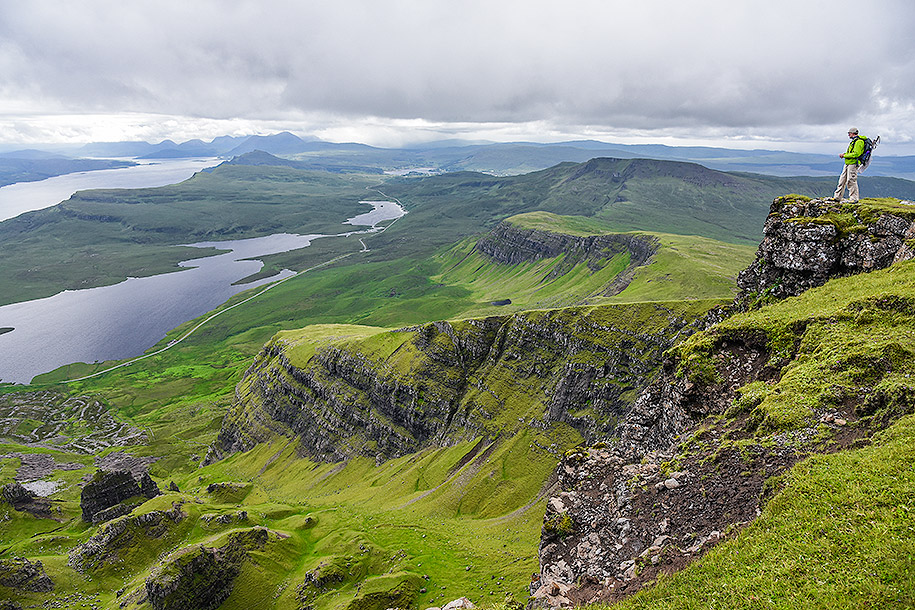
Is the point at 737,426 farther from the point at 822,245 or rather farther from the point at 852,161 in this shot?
the point at 852,161

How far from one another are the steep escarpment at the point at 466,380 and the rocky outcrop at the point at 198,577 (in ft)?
210

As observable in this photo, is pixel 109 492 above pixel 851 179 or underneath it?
underneath

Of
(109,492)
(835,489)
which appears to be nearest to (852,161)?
(835,489)

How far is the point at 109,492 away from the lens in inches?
5320

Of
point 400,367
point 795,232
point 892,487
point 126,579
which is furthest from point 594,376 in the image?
point 126,579

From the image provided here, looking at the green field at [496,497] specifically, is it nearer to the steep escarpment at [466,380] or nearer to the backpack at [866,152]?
the steep escarpment at [466,380]

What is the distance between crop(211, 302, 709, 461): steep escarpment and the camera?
392 feet

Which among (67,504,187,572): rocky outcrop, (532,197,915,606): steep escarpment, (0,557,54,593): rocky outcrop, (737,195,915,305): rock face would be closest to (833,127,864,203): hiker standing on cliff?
(737,195,915,305): rock face

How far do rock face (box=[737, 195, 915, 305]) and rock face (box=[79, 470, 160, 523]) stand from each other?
161278mm

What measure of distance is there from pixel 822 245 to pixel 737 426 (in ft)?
90.3

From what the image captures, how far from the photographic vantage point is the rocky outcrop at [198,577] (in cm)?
8050

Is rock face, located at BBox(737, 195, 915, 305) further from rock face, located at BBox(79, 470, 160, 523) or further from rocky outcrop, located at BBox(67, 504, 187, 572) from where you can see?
rock face, located at BBox(79, 470, 160, 523)

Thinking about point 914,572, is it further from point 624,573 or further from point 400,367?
point 400,367

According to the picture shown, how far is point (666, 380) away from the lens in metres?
45.2
